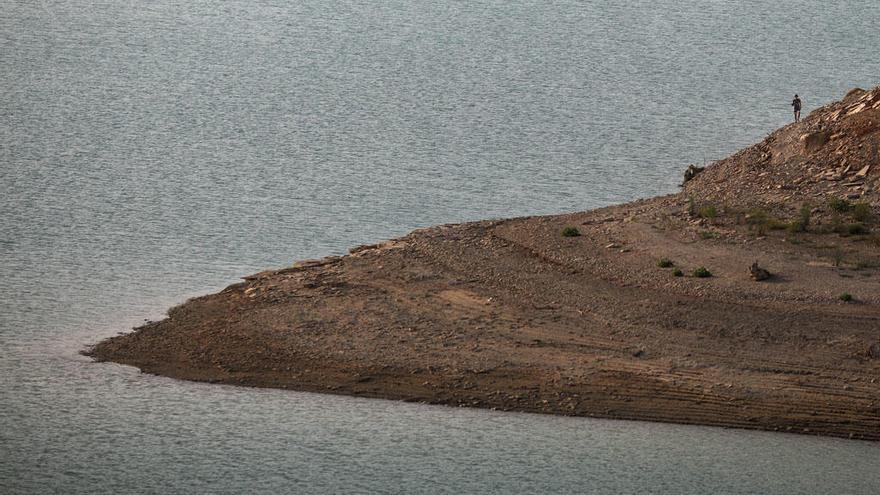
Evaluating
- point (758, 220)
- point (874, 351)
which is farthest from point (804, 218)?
point (874, 351)

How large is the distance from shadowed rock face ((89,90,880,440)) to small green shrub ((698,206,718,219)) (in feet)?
0.22

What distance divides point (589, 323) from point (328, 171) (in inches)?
1031

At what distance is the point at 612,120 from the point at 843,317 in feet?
123

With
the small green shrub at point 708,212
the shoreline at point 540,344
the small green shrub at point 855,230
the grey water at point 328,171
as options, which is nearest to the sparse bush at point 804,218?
the small green shrub at point 855,230

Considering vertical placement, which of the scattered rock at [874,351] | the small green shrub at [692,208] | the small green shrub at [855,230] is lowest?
the scattered rock at [874,351]

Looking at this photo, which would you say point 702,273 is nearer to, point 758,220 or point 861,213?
point 758,220

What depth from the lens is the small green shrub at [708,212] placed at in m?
42.7

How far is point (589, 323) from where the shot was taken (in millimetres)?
36469

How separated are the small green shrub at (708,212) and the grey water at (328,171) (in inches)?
427

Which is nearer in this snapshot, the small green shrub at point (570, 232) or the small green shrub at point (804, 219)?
the small green shrub at point (804, 219)

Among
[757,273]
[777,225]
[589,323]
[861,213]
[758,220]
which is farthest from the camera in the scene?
[758,220]

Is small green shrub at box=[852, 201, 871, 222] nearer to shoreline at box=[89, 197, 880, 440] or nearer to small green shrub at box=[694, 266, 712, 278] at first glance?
shoreline at box=[89, 197, 880, 440]

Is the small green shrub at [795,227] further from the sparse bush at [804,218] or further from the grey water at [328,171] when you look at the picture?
the grey water at [328,171]

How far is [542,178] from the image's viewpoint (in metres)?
59.6
